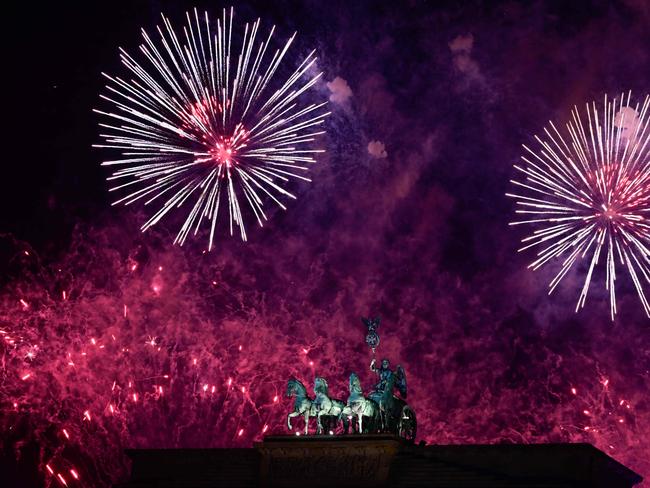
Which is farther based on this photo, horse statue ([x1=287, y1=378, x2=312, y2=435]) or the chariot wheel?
the chariot wheel

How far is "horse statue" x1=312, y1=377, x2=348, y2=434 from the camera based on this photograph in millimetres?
23594

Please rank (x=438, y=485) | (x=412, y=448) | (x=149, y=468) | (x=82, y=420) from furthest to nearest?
1. (x=82, y=420)
2. (x=149, y=468)
3. (x=412, y=448)
4. (x=438, y=485)

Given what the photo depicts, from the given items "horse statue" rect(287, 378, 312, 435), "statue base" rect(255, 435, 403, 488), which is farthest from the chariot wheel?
"horse statue" rect(287, 378, 312, 435)

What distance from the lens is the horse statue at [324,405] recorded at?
Result: 77.4 feet

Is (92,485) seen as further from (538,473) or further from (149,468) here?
(538,473)

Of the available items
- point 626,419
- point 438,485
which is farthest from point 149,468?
point 626,419

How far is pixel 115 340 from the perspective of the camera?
27.3 metres

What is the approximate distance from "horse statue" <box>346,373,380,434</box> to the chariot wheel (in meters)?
0.75

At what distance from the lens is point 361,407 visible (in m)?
23.5

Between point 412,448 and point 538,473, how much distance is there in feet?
10.9

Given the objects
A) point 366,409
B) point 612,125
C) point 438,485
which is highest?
point 612,125

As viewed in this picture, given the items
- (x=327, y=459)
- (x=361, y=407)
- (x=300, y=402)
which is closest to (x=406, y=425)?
(x=361, y=407)

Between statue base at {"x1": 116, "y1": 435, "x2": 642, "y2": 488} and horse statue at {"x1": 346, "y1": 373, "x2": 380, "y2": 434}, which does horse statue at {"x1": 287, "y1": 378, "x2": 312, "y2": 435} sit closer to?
statue base at {"x1": 116, "y1": 435, "x2": 642, "y2": 488}

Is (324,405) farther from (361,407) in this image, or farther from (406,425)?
(406,425)
